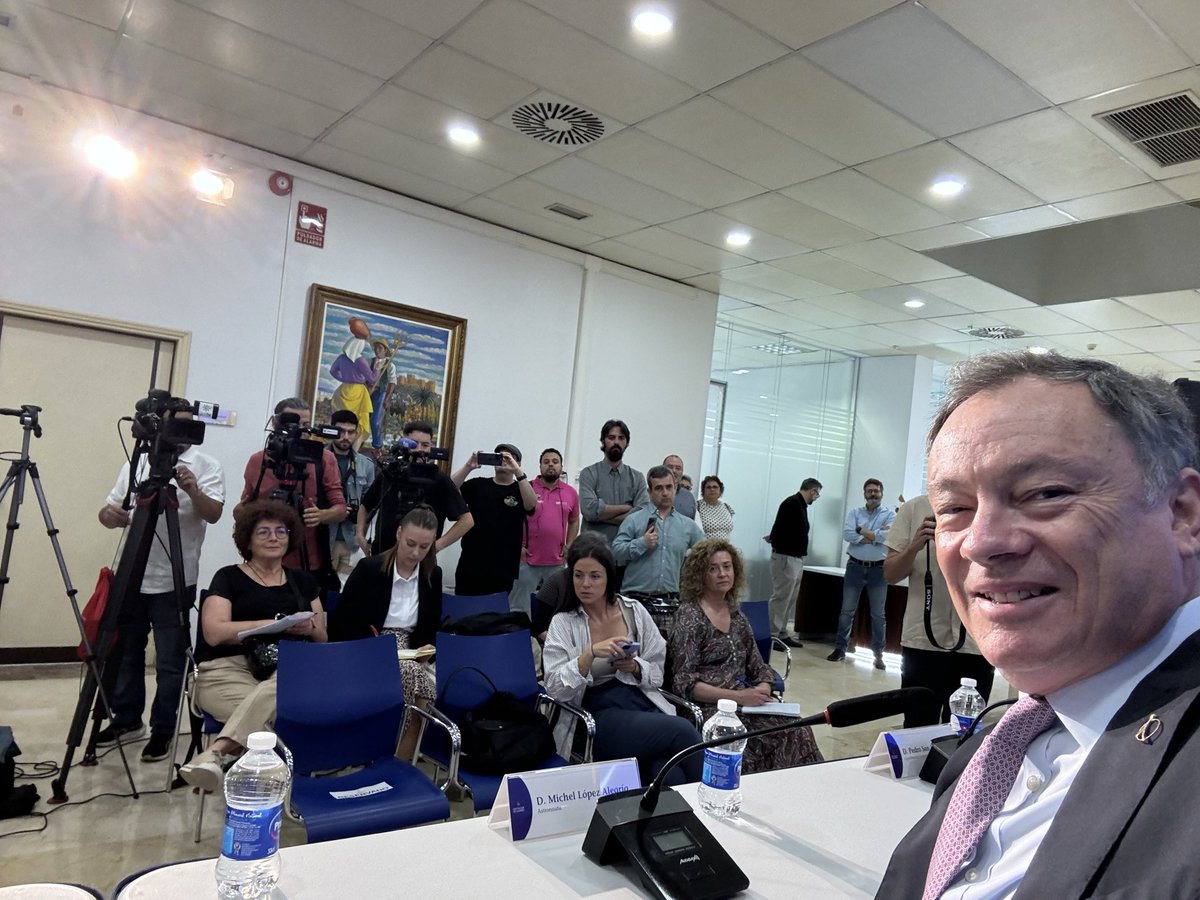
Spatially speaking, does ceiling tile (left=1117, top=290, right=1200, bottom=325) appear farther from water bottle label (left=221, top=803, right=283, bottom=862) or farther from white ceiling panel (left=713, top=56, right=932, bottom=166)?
water bottle label (left=221, top=803, right=283, bottom=862)

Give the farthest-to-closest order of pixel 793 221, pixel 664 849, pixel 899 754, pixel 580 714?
pixel 793 221
pixel 580 714
pixel 899 754
pixel 664 849

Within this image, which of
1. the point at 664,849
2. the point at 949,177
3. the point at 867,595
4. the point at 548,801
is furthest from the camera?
the point at 867,595

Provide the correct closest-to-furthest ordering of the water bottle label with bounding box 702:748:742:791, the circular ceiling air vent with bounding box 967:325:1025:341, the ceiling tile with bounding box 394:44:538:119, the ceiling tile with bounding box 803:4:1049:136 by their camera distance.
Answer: the water bottle label with bounding box 702:748:742:791, the ceiling tile with bounding box 803:4:1049:136, the ceiling tile with bounding box 394:44:538:119, the circular ceiling air vent with bounding box 967:325:1025:341

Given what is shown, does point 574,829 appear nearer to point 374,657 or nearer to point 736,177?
point 374,657

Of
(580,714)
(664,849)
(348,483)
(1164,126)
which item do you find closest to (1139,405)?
(664,849)

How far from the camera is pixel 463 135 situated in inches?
179

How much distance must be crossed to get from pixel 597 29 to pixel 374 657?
2668mm

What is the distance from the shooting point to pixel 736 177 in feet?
15.7

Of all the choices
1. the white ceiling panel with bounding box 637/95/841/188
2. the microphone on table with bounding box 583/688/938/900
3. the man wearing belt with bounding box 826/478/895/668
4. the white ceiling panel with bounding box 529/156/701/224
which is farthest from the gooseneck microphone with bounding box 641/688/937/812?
the man wearing belt with bounding box 826/478/895/668

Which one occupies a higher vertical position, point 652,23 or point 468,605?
point 652,23

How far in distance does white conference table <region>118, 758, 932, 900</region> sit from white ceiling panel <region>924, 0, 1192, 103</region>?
2.85 m

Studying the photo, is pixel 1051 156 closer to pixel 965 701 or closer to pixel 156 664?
pixel 965 701

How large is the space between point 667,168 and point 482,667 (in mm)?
3173

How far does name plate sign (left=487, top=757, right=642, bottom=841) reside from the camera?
1510mm
